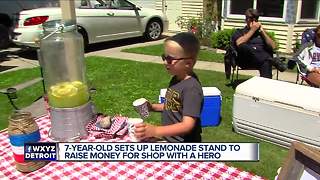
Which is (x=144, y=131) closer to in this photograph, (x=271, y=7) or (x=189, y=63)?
(x=189, y=63)

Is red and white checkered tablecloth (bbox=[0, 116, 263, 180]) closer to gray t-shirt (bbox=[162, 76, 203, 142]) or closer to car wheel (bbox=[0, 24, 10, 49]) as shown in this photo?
gray t-shirt (bbox=[162, 76, 203, 142])

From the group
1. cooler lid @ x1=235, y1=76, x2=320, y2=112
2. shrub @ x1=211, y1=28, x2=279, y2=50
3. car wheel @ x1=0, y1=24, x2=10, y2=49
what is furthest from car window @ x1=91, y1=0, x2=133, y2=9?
cooler lid @ x1=235, y1=76, x2=320, y2=112

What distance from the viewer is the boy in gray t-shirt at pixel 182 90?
Result: 95.5 inches

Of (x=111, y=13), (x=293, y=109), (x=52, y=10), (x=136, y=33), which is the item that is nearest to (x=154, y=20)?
(x=136, y=33)

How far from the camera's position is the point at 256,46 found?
6.74 meters

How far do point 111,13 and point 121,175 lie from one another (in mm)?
9454

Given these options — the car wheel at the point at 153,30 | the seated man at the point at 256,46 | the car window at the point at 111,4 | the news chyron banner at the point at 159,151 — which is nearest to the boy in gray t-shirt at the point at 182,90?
the news chyron banner at the point at 159,151

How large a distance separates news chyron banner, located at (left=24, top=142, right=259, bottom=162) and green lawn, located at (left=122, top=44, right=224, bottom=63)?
7736 mm

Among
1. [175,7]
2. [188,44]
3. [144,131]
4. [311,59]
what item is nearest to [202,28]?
[175,7]

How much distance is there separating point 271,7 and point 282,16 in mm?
623

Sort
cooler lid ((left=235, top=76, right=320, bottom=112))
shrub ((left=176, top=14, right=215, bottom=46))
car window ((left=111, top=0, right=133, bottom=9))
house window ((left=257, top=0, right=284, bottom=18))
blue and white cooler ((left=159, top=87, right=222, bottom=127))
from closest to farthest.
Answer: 1. cooler lid ((left=235, top=76, right=320, bottom=112))
2. blue and white cooler ((left=159, top=87, right=222, bottom=127))
3. house window ((left=257, top=0, right=284, bottom=18))
4. shrub ((left=176, top=14, right=215, bottom=46))
5. car window ((left=111, top=0, right=133, bottom=9))

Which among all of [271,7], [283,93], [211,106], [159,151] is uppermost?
[271,7]

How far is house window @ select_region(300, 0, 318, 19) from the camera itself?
1108cm

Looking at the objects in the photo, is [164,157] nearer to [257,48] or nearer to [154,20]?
[257,48]
